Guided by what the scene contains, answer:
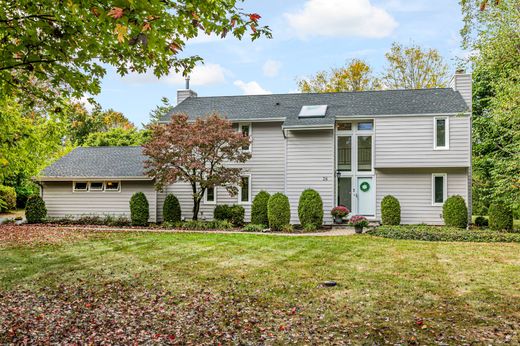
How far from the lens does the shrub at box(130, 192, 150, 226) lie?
1817 centimetres

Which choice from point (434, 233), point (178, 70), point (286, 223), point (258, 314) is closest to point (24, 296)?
point (258, 314)

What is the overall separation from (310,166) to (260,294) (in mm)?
11630

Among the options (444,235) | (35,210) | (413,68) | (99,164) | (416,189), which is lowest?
(444,235)

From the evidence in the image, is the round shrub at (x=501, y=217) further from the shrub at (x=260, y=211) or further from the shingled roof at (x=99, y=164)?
the shingled roof at (x=99, y=164)

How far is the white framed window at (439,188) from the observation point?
1734 cm

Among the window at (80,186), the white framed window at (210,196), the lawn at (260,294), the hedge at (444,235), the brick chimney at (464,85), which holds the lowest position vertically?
the lawn at (260,294)

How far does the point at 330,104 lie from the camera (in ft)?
65.1

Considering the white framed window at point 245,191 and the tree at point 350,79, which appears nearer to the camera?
the white framed window at point 245,191

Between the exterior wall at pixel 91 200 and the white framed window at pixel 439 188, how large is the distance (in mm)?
12415

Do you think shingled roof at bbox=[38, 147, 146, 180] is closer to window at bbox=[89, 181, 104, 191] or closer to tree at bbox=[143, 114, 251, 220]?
window at bbox=[89, 181, 104, 191]

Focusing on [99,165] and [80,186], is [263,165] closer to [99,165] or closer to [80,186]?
[99,165]

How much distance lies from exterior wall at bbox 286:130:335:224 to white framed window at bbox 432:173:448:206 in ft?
13.7

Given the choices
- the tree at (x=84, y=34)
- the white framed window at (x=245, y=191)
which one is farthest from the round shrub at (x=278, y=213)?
the tree at (x=84, y=34)

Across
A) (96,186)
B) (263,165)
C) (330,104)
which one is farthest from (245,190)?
(96,186)
